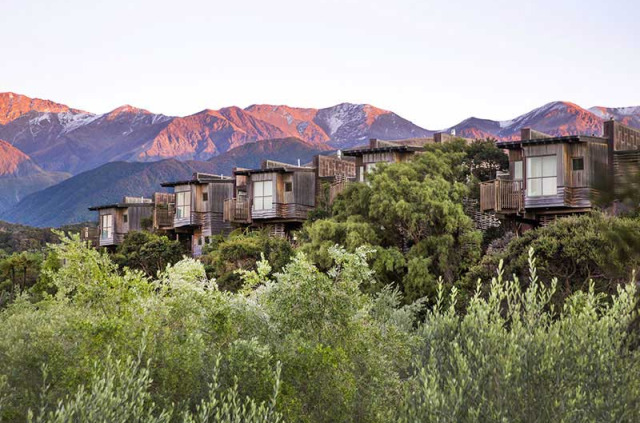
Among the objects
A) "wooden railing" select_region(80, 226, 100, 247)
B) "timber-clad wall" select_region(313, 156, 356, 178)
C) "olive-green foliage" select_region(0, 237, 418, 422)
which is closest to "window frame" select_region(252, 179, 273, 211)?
"timber-clad wall" select_region(313, 156, 356, 178)

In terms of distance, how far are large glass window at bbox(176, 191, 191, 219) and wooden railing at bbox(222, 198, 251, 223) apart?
6935 mm

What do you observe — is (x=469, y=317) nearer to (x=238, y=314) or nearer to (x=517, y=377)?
(x=517, y=377)

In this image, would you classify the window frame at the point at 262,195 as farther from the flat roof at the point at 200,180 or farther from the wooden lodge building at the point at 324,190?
the flat roof at the point at 200,180

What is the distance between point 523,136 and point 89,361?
3522 cm

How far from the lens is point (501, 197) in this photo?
4462 centimetres

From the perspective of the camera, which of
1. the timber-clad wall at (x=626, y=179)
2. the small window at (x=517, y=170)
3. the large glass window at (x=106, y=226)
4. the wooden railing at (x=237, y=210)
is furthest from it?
the large glass window at (x=106, y=226)

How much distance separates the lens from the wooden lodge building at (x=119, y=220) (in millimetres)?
74625

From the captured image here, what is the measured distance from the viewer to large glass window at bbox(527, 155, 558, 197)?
45.1 meters

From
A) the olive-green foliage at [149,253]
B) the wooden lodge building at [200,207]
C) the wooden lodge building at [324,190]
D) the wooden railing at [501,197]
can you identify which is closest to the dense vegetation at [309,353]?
the wooden lodge building at [324,190]

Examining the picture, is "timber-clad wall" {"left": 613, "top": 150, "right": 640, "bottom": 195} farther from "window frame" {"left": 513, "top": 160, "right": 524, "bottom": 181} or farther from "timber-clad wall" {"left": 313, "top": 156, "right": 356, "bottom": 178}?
"timber-clad wall" {"left": 313, "top": 156, "right": 356, "bottom": 178}

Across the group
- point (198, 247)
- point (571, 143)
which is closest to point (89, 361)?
point (571, 143)

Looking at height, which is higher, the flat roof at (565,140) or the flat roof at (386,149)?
the flat roof at (386,149)

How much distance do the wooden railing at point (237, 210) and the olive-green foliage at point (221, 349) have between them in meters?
38.7

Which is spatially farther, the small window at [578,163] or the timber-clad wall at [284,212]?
the timber-clad wall at [284,212]
